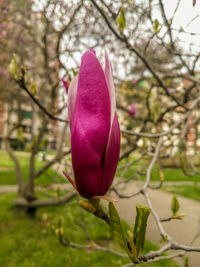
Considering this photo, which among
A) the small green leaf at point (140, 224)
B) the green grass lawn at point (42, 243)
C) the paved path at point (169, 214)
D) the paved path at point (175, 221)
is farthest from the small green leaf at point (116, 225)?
the green grass lawn at point (42, 243)

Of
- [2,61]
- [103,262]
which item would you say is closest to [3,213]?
[103,262]

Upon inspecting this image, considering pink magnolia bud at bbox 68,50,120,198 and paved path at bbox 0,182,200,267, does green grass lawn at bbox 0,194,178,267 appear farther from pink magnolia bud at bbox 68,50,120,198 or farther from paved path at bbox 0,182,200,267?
pink magnolia bud at bbox 68,50,120,198

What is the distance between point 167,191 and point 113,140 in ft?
21.3

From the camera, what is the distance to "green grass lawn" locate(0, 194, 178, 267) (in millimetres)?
3000

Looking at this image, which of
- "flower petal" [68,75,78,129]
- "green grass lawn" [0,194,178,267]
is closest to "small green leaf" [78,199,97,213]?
"flower petal" [68,75,78,129]

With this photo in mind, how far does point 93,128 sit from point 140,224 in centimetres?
22

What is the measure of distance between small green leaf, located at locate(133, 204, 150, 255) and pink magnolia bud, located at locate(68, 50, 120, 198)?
0.30 feet

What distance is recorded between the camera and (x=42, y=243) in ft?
11.7

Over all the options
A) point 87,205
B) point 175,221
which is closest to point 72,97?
point 87,205

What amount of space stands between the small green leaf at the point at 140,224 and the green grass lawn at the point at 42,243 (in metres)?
1.82

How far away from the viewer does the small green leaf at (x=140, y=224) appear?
501mm

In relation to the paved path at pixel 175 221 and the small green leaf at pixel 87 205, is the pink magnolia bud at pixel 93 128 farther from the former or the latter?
the paved path at pixel 175 221

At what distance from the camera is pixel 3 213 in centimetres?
463

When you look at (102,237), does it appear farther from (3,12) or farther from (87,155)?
(3,12)
